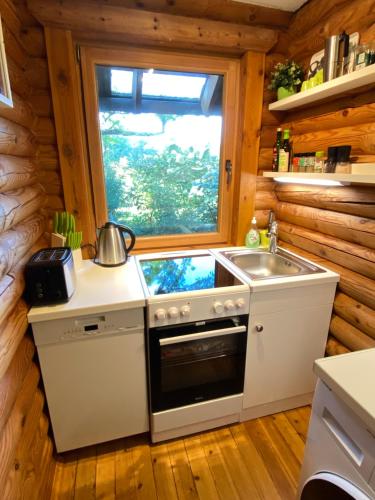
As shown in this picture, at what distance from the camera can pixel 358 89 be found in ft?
4.46

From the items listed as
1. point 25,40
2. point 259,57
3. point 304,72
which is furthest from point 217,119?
point 25,40

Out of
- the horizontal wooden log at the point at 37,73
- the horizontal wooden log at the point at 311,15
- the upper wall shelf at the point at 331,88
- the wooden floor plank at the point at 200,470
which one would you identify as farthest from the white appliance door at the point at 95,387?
the horizontal wooden log at the point at 311,15

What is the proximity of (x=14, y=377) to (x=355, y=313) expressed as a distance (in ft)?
5.26

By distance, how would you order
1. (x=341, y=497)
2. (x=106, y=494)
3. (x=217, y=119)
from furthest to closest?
(x=217, y=119) → (x=106, y=494) → (x=341, y=497)

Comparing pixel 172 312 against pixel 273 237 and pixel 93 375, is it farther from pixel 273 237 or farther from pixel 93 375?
pixel 273 237

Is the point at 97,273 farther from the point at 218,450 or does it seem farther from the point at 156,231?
the point at 218,450

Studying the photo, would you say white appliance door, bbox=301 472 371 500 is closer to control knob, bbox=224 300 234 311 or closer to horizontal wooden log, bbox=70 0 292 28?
control knob, bbox=224 300 234 311

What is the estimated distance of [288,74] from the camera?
5.57 ft

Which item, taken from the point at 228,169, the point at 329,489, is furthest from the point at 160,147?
the point at 329,489

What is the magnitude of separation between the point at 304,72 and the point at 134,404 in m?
2.18

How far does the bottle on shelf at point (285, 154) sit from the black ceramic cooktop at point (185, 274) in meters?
0.75

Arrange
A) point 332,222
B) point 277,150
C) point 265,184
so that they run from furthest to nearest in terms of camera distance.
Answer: point 265,184
point 277,150
point 332,222

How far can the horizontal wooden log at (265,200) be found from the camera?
2078 millimetres

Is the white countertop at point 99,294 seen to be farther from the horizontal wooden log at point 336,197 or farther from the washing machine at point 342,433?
the horizontal wooden log at point 336,197
